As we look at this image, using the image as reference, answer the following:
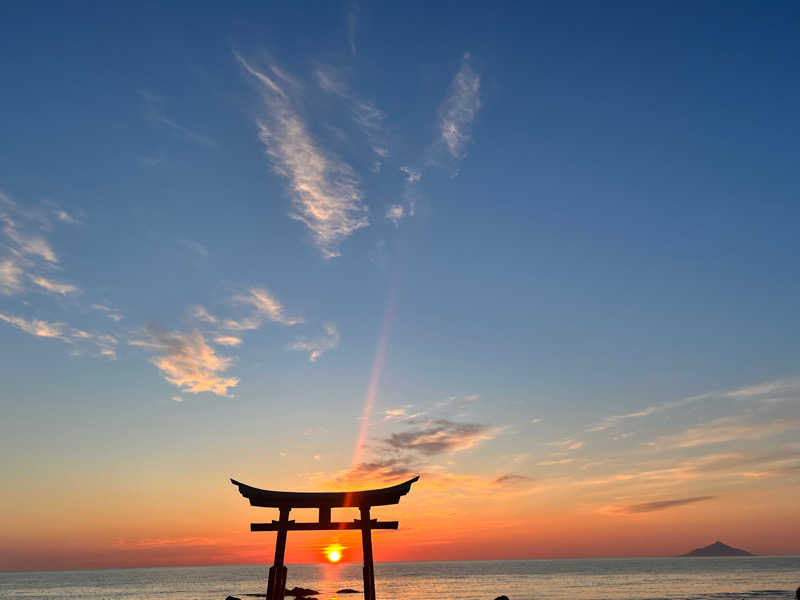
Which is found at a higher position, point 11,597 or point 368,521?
point 11,597

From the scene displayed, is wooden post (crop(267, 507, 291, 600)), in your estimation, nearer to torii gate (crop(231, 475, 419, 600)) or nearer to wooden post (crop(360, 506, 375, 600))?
torii gate (crop(231, 475, 419, 600))

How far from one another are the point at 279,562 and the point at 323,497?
9.08ft

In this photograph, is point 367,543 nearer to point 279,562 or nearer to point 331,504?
point 331,504

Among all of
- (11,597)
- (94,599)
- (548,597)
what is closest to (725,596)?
(548,597)

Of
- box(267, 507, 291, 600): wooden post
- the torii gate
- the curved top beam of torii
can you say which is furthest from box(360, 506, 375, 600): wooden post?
box(267, 507, 291, 600): wooden post

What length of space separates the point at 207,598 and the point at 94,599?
85.9 feet

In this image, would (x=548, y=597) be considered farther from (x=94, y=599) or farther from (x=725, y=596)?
(x=94, y=599)

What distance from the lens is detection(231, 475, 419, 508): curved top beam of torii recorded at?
57.0 ft

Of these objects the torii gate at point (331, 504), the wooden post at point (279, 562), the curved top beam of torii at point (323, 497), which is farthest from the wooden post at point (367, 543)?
the wooden post at point (279, 562)

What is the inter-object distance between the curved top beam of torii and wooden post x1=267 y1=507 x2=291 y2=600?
0.41 m

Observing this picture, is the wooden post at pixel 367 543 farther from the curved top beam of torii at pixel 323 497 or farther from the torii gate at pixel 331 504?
the curved top beam of torii at pixel 323 497

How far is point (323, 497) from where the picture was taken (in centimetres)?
1761

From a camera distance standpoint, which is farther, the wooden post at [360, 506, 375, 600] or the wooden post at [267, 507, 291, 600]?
the wooden post at [267, 507, 291, 600]

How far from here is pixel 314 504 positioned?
17.8 m
